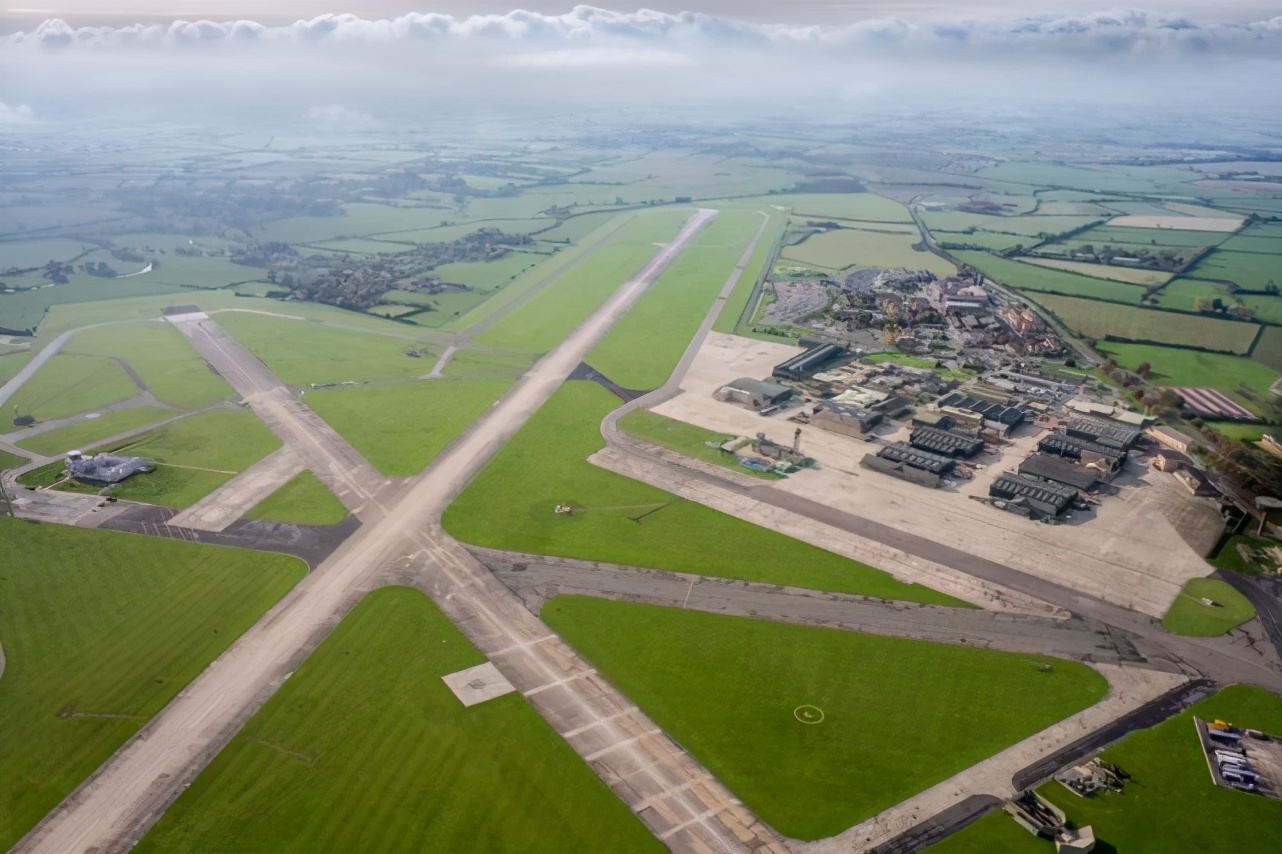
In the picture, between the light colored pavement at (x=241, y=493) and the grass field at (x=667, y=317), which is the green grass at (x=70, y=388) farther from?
the grass field at (x=667, y=317)

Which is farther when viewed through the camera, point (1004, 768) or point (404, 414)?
point (404, 414)

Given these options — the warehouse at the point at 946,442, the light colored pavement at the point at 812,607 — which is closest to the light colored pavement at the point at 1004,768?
the light colored pavement at the point at 812,607

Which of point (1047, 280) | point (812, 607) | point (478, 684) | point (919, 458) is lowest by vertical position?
point (478, 684)

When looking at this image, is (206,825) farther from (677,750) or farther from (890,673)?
(890,673)

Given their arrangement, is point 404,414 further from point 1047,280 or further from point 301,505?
point 1047,280

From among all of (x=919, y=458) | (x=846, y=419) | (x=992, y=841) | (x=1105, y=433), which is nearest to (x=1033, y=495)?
(x=919, y=458)

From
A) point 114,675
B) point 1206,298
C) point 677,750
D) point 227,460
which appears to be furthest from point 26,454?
point 1206,298

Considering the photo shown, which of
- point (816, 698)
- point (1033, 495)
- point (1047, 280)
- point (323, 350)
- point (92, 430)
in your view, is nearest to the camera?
point (816, 698)
